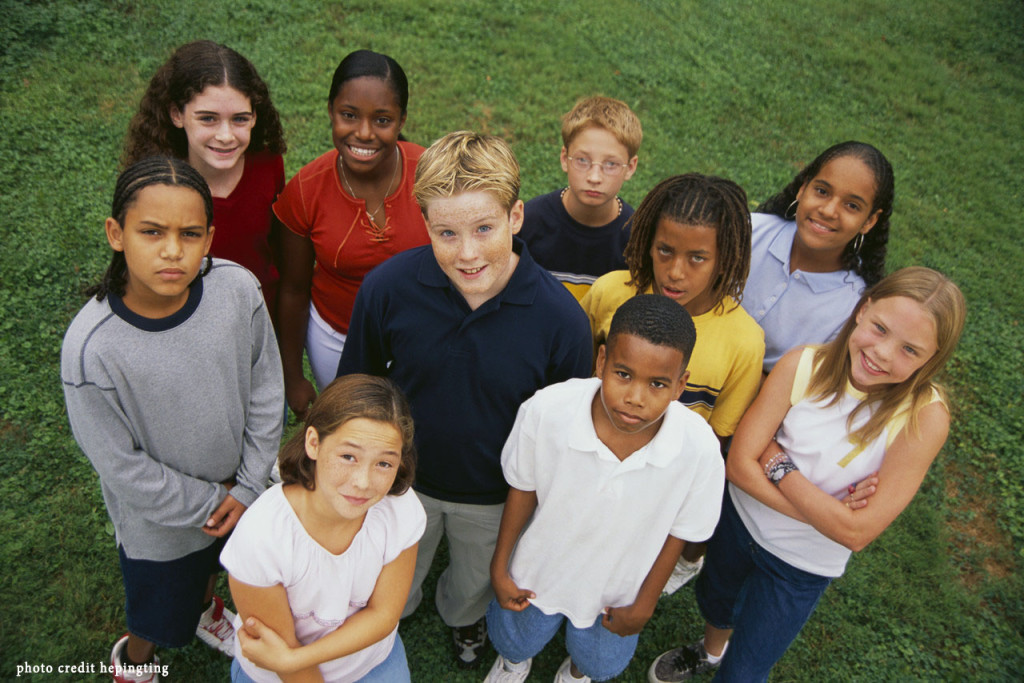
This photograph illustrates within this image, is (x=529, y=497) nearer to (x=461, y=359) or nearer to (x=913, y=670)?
(x=461, y=359)

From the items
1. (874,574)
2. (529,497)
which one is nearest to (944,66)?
(874,574)

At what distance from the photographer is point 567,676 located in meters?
3.05

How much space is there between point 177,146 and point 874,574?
4255mm

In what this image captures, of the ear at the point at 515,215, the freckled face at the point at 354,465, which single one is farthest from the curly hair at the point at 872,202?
the freckled face at the point at 354,465

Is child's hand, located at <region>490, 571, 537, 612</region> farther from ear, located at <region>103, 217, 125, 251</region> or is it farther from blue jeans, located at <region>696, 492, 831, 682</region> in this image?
ear, located at <region>103, 217, 125, 251</region>

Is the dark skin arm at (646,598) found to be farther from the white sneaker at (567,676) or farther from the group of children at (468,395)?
the white sneaker at (567,676)

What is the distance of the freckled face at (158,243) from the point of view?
2105 mm

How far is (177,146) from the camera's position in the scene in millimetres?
2770

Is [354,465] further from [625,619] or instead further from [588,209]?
[588,209]

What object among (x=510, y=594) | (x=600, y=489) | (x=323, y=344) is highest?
(x=600, y=489)

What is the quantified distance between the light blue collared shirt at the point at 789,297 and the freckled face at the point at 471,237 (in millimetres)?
1279

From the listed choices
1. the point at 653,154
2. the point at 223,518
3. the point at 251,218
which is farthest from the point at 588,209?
the point at 653,154

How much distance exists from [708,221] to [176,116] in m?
2.17

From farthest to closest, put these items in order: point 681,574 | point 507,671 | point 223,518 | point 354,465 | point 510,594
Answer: point 681,574, point 507,671, point 510,594, point 223,518, point 354,465
